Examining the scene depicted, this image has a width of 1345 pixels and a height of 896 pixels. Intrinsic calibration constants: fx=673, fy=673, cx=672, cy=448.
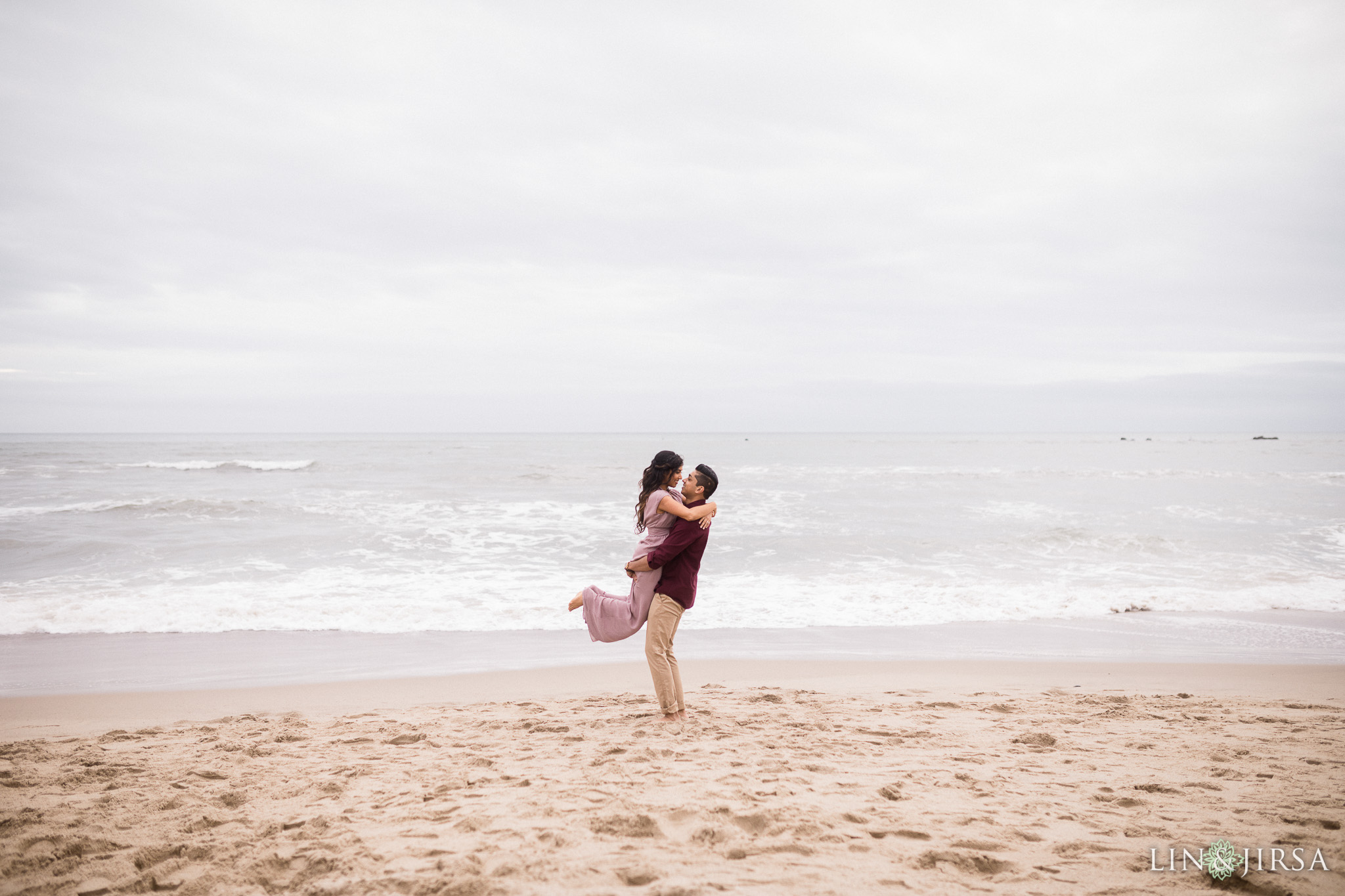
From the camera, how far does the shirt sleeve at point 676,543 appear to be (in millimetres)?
5105

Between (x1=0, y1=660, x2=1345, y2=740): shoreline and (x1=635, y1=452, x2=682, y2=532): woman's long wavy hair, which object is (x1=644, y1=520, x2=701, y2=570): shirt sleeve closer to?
(x1=635, y1=452, x2=682, y2=532): woman's long wavy hair

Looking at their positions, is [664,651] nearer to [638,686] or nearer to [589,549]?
[638,686]

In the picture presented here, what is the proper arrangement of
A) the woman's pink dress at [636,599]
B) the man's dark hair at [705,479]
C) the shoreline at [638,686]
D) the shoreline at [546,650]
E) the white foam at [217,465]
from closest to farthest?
the man's dark hair at [705,479] < the woman's pink dress at [636,599] < the shoreline at [638,686] < the shoreline at [546,650] < the white foam at [217,465]

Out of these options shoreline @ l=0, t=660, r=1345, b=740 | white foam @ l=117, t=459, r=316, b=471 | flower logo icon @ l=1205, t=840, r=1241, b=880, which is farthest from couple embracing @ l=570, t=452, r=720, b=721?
white foam @ l=117, t=459, r=316, b=471

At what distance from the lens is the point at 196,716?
575 cm

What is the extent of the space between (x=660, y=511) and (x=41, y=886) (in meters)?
3.79

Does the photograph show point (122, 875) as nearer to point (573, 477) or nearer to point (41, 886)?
point (41, 886)

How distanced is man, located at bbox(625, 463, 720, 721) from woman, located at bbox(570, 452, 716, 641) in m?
0.06

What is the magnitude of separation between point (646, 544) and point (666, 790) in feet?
6.01

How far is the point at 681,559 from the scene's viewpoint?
5.22 meters

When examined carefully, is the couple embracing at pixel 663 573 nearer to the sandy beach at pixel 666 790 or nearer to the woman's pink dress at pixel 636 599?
the woman's pink dress at pixel 636 599

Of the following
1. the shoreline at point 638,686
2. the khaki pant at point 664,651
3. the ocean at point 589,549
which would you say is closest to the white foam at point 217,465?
the ocean at point 589,549
